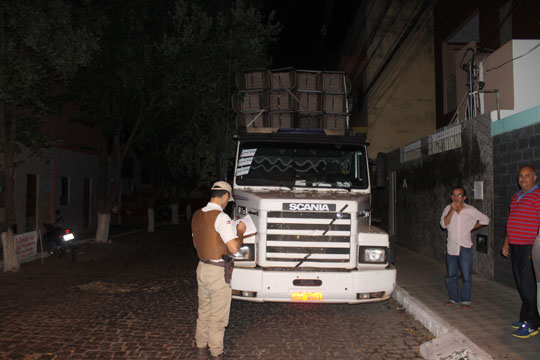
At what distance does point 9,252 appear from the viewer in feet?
33.8

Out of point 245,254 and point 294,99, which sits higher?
point 294,99

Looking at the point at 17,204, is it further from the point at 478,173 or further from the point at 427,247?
the point at 478,173

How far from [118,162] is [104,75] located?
3980mm

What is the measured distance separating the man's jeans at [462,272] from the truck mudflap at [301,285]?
175 cm

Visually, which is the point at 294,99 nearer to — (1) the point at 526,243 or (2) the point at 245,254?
(2) the point at 245,254

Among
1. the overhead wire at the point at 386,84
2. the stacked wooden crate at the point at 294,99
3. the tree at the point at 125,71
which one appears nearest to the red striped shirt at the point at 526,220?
the stacked wooden crate at the point at 294,99

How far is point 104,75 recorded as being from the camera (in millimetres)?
13586

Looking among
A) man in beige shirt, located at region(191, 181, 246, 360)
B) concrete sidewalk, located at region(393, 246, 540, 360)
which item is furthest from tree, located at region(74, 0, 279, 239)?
man in beige shirt, located at region(191, 181, 246, 360)

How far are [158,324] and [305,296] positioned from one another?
2.16 meters

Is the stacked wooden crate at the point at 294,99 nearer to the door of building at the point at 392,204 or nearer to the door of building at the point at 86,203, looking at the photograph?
the door of building at the point at 392,204

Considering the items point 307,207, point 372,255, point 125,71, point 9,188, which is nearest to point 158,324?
point 307,207

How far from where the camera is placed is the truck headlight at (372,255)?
19.7ft

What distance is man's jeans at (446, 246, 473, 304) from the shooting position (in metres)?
6.70

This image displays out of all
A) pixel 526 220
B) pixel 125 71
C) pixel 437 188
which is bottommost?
pixel 526 220
